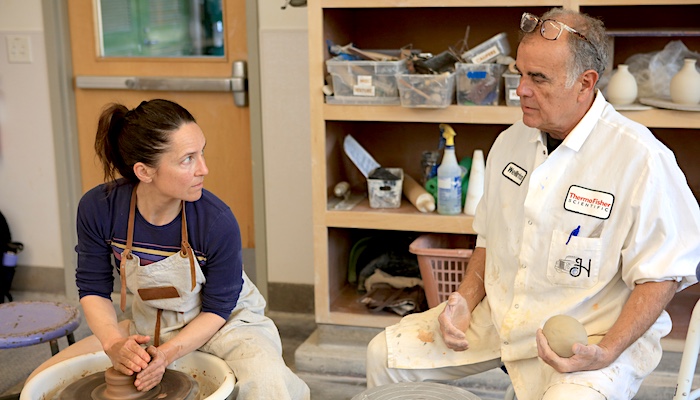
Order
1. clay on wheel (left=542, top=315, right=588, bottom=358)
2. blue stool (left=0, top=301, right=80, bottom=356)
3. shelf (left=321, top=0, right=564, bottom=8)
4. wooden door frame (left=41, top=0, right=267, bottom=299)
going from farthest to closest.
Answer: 1. wooden door frame (left=41, top=0, right=267, bottom=299)
2. shelf (left=321, top=0, right=564, bottom=8)
3. blue stool (left=0, top=301, right=80, bottom=356)
4. clay on wheel (left=542, top=315, right=588, bottom=358)

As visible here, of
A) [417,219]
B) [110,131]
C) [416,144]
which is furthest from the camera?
[416,144]

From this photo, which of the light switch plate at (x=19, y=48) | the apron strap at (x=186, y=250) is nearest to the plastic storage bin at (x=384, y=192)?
the apron strap at (x=186, y=250)

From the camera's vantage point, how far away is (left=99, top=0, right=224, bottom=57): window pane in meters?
3.53

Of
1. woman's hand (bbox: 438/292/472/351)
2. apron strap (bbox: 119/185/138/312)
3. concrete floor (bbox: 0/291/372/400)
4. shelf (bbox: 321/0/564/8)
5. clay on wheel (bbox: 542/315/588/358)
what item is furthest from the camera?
concrete floor (bbox: 0/291/372/400)

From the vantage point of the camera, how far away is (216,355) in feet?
6.96

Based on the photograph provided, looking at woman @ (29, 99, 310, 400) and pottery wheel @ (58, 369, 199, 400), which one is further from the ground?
woman @ (29, 99, 310, 400)

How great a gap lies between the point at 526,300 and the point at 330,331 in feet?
4.05

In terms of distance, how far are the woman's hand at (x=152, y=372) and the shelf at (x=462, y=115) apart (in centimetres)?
119

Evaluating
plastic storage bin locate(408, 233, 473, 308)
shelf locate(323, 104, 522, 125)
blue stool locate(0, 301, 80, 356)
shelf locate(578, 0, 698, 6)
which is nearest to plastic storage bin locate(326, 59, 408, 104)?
shelf locate(323, 104, 522, 125)

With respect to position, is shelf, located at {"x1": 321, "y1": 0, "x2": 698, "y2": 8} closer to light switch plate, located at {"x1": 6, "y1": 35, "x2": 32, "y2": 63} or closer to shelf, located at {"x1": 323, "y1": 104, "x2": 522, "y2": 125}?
shelf, located at {"x1": 323, "y1": 104, "x2": 522, "y2": 125}

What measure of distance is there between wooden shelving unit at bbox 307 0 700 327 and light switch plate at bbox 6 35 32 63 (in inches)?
61.3

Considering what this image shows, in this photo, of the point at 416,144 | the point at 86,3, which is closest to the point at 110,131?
the point at 416,144

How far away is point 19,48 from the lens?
3.70m

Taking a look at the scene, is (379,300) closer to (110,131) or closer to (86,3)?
(110,131)
